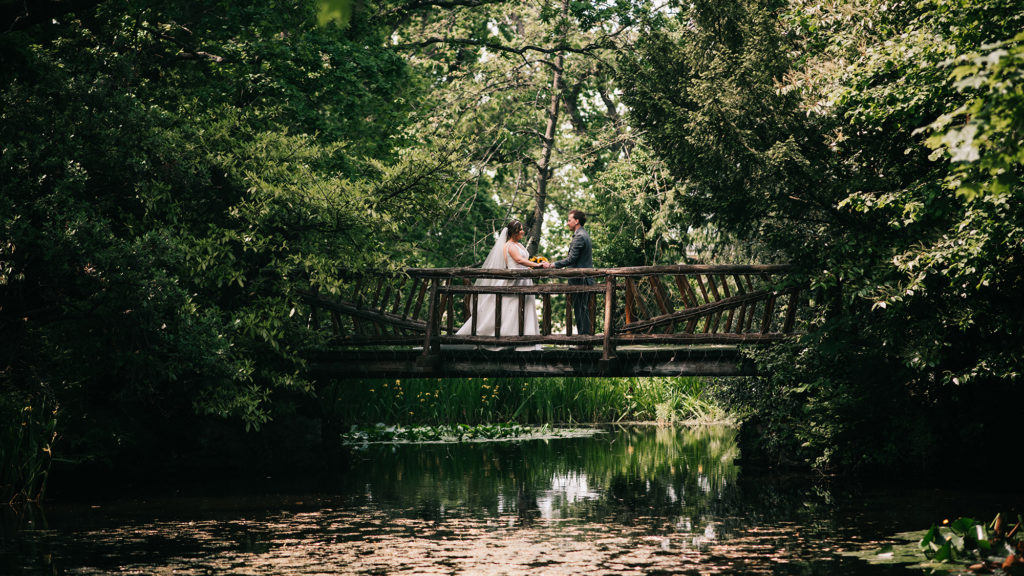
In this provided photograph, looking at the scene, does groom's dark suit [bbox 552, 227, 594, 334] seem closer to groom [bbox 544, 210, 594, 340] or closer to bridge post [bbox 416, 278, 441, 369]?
groom [bbox 544, 210, 594, 340]

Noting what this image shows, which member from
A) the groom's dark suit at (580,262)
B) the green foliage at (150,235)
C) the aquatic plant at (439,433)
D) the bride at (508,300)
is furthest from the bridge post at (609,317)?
the aquatic plant at (439,433)

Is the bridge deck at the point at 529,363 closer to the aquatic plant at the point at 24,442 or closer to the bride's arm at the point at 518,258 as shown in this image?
the bride's arm at the point at 518,258

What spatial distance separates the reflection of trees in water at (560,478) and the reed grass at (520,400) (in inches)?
64.4

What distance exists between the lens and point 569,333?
1222 centimetres

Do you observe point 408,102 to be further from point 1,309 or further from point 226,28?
point 1,309

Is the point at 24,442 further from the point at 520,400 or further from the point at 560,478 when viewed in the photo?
the point at 520,400

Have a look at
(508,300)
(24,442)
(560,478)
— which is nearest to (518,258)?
(508,300)

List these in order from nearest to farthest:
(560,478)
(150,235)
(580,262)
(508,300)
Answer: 1. (150,235)
2. (560,478)
3. (580,262)
4. (508,300)

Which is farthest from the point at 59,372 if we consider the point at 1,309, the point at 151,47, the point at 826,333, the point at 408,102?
the point at 408,102

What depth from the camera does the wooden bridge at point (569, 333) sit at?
1168 centimetres

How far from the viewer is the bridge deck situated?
12.3m

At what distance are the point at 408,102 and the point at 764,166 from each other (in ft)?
40.2

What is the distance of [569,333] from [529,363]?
0.76 m

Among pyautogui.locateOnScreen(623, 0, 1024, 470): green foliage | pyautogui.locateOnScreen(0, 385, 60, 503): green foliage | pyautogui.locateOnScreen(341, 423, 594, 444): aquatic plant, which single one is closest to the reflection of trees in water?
pyautogui.locateOnScreen(341, 423, 594, 444): aquatic plant
